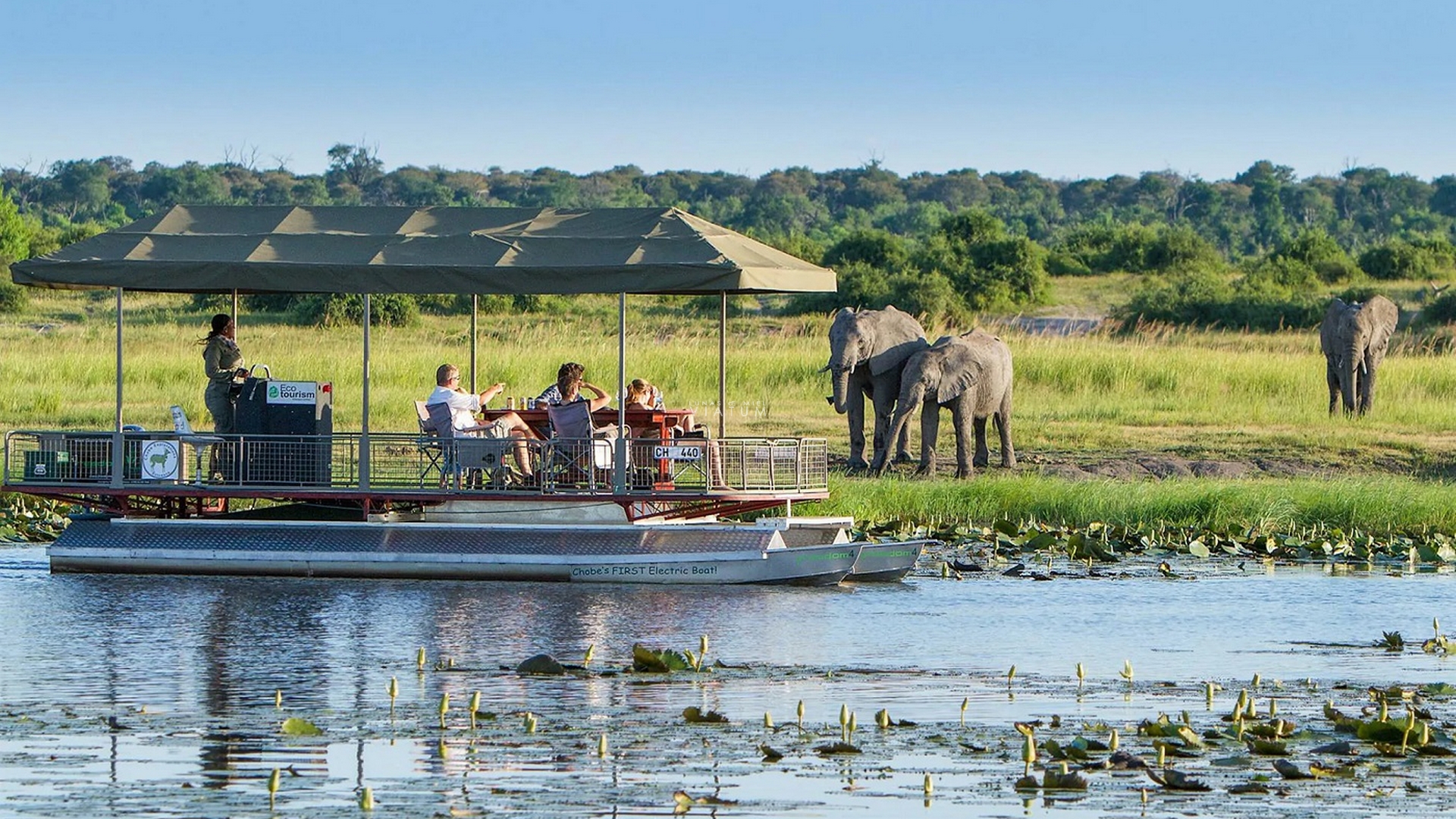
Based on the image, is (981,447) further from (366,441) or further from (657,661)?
(657,661)

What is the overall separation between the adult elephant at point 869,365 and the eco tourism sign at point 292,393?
8.98 metres

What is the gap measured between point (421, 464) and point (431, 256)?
1.57 meters

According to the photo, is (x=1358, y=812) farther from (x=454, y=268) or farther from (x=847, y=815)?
(x=454, y=268)

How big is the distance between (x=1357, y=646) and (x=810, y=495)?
14.4ft

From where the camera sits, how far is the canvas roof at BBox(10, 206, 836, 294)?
16.4 metres

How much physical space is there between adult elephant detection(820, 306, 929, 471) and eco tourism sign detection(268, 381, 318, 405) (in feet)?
29.5

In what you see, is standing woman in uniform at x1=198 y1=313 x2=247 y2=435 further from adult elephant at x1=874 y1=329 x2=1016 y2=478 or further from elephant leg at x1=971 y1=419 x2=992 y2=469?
elephant leg at x1=971 y1=419 x2=992 y2=469

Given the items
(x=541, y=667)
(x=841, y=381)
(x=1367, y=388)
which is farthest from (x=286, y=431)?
(x=1367, y=388)

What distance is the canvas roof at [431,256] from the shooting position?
16.4 metres

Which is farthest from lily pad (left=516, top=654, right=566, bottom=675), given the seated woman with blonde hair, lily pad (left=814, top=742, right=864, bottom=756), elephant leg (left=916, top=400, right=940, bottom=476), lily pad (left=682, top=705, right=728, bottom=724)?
elephant leg (left=916, top=400, right=940, bottom=476)

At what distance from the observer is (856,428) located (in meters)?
25.6

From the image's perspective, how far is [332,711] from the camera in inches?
455

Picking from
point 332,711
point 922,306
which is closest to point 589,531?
point 332,711

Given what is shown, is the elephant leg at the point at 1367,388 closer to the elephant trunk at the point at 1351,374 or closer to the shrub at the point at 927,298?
the elephant trunk at the point at 1351,374
